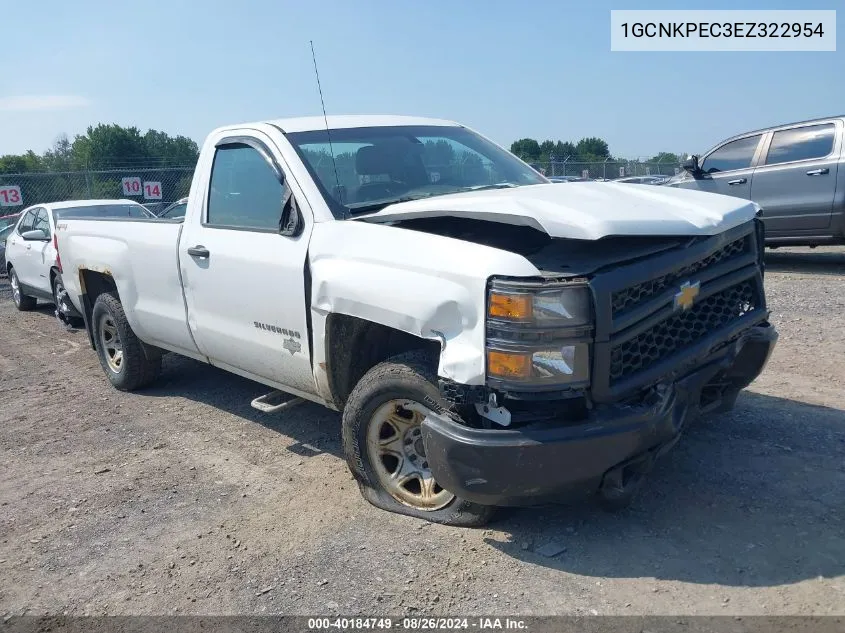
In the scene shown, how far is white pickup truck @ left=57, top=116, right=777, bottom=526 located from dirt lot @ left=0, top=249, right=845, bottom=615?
30 cm

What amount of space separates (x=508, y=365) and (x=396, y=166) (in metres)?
1.92

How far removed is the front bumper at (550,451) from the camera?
2975 mm

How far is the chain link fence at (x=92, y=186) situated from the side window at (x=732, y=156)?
10461mm

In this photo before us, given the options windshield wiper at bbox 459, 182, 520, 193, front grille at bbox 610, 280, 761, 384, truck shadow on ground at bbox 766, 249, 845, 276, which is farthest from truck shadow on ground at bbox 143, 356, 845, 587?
truck shadow on ground at bbox 766, 249, 845, 276

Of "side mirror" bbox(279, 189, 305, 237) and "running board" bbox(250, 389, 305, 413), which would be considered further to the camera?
"running board" bbox(250, 389, 305, 413)

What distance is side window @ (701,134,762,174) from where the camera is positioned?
10.1 metres

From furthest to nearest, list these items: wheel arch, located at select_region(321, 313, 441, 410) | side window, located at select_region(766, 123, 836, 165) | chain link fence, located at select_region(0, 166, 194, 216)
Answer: chain link fence, located at select_region(0, 166, 194, 216), side window, located at select_region(766, 123, 836, 165), wheel arch, located at select_region(321, 313, 441, 410)

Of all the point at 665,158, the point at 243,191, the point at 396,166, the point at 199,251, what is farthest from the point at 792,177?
the point at 665,158

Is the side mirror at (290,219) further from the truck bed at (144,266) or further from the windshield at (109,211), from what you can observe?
the windshield at (109,211)

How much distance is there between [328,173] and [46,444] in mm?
2798

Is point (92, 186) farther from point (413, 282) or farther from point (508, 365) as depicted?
point (508, 365)

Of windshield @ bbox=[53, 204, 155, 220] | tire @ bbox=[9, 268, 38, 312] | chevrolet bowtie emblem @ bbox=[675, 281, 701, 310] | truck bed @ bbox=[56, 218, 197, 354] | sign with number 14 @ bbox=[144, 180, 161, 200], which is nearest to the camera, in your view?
chevrolet bowtie emblem @ bbox=[675, 281, 701, 310]

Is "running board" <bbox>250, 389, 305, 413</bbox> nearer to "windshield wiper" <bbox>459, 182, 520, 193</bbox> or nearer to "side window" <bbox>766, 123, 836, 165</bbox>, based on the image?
"windshield wiper" <bbox>459, 182, 520, 193</bbox>

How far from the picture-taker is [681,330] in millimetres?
3436
